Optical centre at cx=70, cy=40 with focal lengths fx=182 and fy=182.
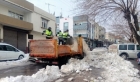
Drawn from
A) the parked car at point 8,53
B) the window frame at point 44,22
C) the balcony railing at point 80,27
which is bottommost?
the parked car at point 8,53

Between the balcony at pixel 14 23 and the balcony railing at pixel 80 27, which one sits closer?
the balcony at pixel 14 23

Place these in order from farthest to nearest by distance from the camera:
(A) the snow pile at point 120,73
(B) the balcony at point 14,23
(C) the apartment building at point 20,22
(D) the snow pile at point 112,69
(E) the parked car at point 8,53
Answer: (C) the apartment building at point 20,22
(B) the balcony at point 14,23
(E) the parked car at point 8,53
(D) the snow pile at point 112,69
(A) the snow pile at point 120,73

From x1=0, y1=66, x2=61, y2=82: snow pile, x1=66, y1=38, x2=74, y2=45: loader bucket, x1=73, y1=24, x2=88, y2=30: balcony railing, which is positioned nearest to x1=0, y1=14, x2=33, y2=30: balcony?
x1=66, y1=38, x2=74, y2=45: loader bucket

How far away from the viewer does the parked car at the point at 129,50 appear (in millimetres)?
19194

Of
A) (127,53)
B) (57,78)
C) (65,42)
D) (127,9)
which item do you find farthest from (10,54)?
(127,53)

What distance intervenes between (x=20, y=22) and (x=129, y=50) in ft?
40.0

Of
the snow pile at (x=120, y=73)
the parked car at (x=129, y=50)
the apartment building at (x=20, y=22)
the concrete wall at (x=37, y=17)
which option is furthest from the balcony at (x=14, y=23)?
the parked car at (x=129, y=50)

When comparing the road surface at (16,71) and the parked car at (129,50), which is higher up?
the parked car at (129,50)

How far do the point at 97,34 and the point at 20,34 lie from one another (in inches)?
1496

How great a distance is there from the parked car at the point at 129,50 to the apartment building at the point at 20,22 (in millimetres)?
10841

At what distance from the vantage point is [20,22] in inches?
781

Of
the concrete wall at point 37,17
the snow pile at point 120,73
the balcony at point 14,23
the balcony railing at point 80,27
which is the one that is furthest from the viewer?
the balcony railing at point 80,27

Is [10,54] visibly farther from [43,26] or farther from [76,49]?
[43,26]

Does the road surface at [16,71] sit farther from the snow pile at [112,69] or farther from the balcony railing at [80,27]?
the balcony railing at [80,27]
